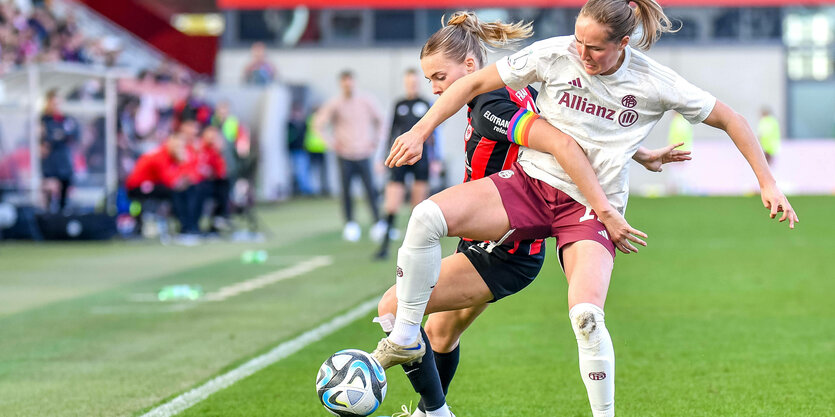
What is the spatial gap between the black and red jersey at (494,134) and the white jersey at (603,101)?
0.17m

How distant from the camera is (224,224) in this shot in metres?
18.3

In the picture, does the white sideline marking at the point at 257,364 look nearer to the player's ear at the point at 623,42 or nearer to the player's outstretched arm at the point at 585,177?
the player's outstretched arm at the point at 585,177

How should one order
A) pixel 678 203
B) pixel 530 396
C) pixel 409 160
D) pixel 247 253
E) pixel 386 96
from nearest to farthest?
1. pixel 409 160
2. pixel 530 396
3. pixel 247 253
4. pixel 678 203
5. pixel 386 96

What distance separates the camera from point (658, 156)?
500cm

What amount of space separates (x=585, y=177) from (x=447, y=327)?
3.48 ft

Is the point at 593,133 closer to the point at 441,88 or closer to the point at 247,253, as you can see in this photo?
the point at 441,88

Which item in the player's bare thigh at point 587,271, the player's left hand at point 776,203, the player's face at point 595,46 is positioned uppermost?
the player's face at point 595,46

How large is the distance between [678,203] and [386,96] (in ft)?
36.6

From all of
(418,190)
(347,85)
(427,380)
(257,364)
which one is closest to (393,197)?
(418,190)

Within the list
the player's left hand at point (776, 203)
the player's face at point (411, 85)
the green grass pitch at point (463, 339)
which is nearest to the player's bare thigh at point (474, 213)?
the player's left hand at point (776, 203)

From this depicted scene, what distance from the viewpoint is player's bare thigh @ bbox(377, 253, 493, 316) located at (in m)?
4.65

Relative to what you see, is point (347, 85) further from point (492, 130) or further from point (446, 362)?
point (492, 130)

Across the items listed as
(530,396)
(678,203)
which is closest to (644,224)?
(678,203)

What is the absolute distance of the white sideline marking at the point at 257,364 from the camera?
18.3ft
